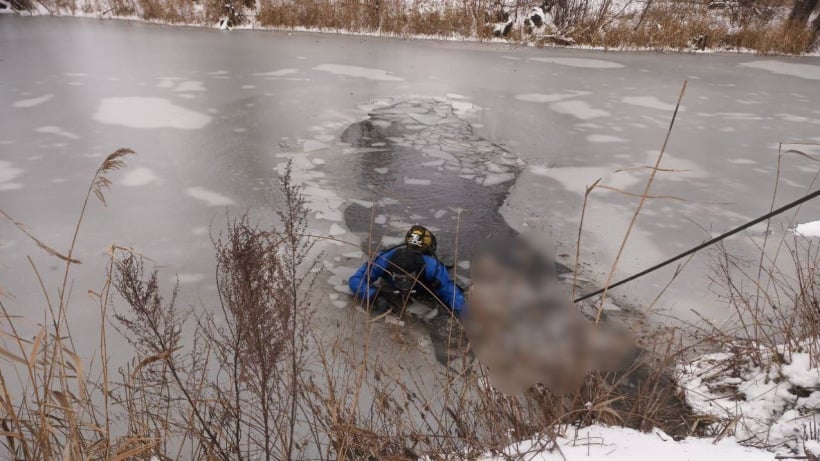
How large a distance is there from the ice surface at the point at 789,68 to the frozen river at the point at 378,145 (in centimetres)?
7

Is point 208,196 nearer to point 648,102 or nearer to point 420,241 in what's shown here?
point 420,241

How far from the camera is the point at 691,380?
231 cm

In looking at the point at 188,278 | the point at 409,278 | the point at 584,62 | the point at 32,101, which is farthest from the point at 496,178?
the point at 584,62

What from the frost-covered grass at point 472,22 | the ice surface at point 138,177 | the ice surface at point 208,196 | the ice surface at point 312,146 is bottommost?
the ice surface at point 208,196

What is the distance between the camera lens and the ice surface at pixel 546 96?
6.61 m

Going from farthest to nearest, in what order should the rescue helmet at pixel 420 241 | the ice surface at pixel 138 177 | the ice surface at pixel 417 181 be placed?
1. the ice surface at pixel 417 181
2. the ice surface at pixel 138 177
3. the rescue helmet at pixel 420 241

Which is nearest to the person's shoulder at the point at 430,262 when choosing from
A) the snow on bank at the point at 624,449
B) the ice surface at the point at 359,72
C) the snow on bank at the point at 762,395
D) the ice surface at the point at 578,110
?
the snow on bank at the point at 762,395

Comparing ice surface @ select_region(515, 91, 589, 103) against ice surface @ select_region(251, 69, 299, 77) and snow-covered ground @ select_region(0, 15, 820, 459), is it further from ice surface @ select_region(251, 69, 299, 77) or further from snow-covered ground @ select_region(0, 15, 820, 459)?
ice surface @ select_region(251, 69, 299, 77)

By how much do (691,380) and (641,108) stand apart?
4839 mm

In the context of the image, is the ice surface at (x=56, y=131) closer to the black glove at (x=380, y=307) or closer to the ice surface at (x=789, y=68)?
the black glove at (x=380, y=307)

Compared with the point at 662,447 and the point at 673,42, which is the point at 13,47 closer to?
the point at 662,447

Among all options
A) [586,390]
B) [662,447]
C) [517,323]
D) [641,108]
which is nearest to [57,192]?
[517,323]

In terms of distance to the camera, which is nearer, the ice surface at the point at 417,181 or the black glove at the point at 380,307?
the black glove at the point at 380,307

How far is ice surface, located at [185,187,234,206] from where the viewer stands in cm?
380
